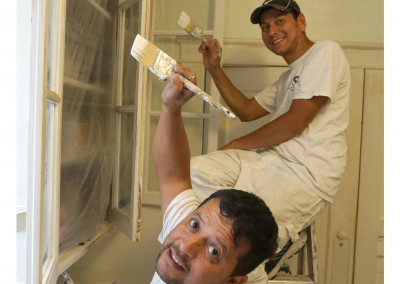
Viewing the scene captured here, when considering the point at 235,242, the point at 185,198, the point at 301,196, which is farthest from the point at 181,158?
the point at 301,196

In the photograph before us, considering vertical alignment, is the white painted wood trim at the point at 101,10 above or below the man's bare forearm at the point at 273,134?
above

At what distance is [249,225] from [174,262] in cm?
20

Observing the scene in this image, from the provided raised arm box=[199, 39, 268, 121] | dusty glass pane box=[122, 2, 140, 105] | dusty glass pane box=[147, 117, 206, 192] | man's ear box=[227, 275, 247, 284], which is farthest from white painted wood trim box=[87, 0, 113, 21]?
man's ear box=[227, 275, 247, 284]

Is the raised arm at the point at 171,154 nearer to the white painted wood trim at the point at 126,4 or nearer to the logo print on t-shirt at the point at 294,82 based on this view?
the logo print on t-shirt at the point at 294,82

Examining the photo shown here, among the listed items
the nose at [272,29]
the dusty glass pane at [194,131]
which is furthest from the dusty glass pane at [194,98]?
the nose at [272,29]

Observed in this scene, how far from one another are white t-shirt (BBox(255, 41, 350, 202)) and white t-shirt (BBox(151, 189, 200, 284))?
527 mm

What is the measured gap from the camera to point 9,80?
0.54 m

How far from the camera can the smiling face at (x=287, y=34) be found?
1736 millimetres

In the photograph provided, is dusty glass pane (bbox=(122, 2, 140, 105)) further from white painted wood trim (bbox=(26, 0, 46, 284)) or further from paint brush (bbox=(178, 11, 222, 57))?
white painted wood trim (bbox=(26, 0, 46, 284))

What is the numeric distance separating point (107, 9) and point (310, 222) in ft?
4.49

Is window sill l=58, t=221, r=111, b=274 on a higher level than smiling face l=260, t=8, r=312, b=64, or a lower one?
lower

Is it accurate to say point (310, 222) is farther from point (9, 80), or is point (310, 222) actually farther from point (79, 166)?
point (9, 80)

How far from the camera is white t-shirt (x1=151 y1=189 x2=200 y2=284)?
116 centimetres

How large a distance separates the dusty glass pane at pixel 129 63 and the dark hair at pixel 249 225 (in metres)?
1.14
